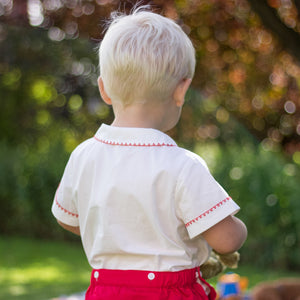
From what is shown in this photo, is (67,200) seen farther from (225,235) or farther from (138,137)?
(225,235)

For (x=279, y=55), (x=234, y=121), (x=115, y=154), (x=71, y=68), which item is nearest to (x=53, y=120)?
(x=71, y=68)

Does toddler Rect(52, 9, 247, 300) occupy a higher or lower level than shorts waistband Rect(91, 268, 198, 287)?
higher

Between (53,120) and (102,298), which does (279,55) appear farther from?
(102,298)

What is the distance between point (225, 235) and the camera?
1563 mm

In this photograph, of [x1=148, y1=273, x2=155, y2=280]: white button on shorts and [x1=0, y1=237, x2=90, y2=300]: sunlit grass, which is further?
[x1=0, y1=237, x2=90, y2=300]: sunlit grass

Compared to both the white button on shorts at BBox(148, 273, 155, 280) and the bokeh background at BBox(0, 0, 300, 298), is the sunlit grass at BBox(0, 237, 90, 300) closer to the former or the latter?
the bokeh background at BBox(0, 0, 300, 298)

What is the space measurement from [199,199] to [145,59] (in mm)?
410

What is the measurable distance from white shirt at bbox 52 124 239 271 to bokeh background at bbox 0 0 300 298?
3635 mm

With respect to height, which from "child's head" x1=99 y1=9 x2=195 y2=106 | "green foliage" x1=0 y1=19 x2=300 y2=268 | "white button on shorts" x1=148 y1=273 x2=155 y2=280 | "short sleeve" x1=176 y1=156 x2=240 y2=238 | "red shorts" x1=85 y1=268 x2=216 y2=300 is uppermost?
"child's head" x1=99 y1=9 x2=195 y2=106

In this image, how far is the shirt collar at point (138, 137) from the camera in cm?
160

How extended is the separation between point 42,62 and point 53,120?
3.35 ft

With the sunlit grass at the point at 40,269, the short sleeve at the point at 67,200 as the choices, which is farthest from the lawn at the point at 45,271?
the short sleeve at the point at 67,200

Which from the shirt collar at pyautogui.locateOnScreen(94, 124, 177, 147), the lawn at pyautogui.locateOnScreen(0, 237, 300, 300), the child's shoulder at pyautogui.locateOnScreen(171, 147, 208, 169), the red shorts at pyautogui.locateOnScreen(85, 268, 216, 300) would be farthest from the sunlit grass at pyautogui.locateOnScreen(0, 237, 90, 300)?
the child's shoulder at pyautogui.locateOnScreen(171, 147, 208, 169)

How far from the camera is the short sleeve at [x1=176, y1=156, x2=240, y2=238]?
59.7 inches
